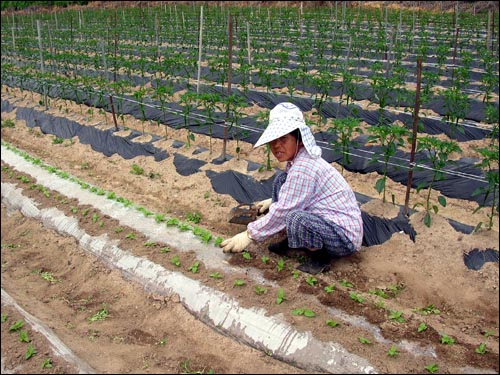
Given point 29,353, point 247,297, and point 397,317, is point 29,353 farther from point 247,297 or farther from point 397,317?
point 397,317

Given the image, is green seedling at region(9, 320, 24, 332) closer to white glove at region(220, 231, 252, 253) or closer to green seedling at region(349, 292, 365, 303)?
white glove at region(220, 231, 252, 253)

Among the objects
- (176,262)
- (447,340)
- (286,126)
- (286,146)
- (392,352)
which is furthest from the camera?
(176,262)

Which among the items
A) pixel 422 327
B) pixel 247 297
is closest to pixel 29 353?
pixel 247 297

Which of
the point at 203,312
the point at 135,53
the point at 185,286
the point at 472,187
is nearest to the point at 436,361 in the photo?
the point at 203,312

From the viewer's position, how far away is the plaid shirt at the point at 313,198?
3.69 meters

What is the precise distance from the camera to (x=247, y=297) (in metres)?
3.68

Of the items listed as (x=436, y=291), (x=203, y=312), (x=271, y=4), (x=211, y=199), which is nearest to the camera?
(x=203, y=312)

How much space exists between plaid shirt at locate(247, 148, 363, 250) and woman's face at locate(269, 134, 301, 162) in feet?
0.17

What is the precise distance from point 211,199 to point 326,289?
2.31 m

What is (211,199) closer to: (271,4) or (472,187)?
(472,187)

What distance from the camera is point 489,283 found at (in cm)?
400

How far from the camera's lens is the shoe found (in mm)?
4059

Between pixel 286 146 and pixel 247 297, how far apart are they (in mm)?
1151

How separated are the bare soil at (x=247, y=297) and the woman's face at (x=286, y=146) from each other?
37.5 inches
